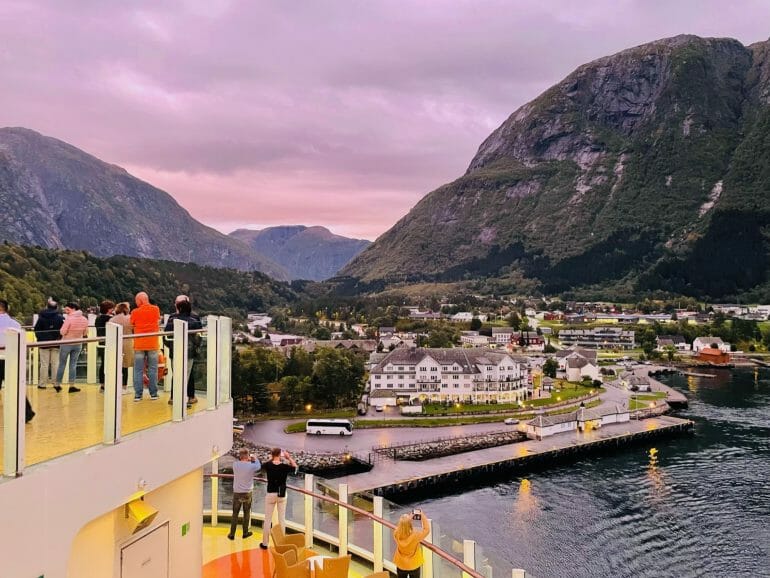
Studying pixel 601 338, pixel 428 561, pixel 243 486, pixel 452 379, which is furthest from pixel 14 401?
pixel 601 338

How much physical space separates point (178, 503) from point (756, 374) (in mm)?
99394

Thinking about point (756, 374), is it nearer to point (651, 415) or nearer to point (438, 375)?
point (651, 415)

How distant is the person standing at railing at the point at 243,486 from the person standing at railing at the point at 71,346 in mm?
2517

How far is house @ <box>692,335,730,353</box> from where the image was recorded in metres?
104

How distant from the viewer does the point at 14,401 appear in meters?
3.25

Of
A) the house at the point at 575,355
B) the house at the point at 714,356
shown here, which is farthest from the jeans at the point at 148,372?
the house at the point at 714,356

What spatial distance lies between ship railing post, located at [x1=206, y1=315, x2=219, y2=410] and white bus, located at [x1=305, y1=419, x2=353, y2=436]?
46071 mm

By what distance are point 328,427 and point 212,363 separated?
46.6 metres

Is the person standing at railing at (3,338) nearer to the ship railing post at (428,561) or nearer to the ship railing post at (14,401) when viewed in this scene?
the ship railing post at (14,401)

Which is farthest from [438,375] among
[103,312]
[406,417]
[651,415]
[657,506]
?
[103,312]

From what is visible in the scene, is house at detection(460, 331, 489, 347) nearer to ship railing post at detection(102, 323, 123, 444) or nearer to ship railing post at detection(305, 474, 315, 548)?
ship railing post at detection(305, 474, 315, 548)

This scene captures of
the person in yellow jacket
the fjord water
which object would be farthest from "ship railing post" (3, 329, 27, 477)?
the fjord water

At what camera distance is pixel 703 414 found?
59.0 m

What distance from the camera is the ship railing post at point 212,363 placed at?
5520mm
